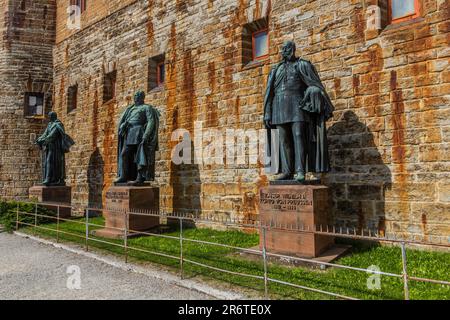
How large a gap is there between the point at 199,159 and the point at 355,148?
4.01 meters

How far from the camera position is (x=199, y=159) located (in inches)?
365

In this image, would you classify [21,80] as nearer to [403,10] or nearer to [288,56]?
[288,56]

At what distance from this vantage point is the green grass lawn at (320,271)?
12.8ft

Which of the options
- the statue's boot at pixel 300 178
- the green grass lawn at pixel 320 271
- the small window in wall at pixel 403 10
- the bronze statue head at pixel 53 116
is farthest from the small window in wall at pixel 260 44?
the bronze statue head at pixel 53 116

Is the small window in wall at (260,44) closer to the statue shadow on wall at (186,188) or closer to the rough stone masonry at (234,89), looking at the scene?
the rough stone masonry at (234,89)

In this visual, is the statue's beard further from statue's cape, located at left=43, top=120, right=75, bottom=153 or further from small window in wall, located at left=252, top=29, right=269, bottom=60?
statue's cape, located at left=43, top=120, right=75, bottom=153

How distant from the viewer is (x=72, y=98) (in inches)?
580

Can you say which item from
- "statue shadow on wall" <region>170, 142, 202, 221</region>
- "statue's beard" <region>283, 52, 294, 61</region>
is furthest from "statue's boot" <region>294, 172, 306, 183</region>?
"statue shadow on wall" <region>170, 142, 202, 221</region>

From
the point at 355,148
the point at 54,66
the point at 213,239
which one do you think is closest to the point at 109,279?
the point at 213,239

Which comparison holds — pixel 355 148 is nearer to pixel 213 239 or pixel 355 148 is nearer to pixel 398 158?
pixel 398 158

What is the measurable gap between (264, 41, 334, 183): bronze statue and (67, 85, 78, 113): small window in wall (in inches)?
429

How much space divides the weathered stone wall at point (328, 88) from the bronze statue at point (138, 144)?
4.61 feet

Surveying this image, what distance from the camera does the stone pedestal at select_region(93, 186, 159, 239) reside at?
25.8 ft

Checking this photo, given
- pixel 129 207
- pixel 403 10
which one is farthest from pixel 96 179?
pixel 403 10
